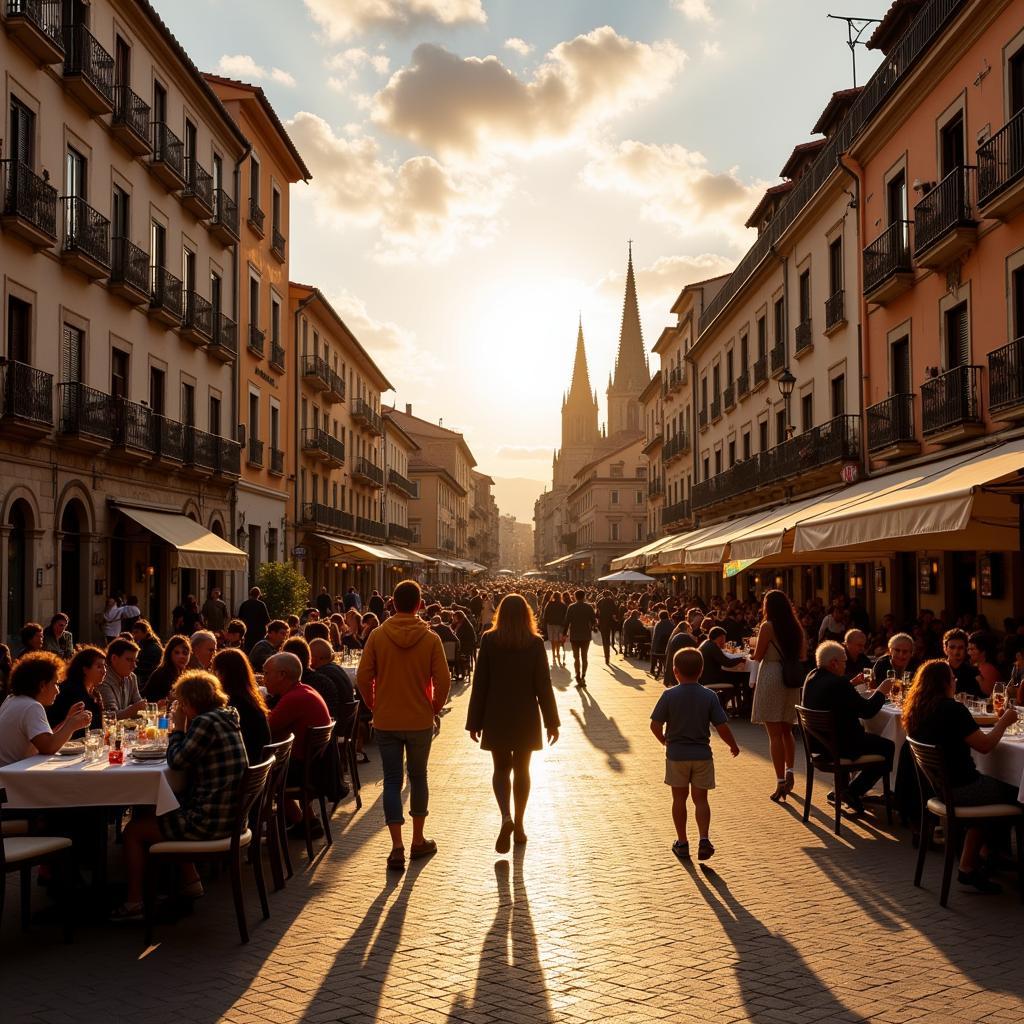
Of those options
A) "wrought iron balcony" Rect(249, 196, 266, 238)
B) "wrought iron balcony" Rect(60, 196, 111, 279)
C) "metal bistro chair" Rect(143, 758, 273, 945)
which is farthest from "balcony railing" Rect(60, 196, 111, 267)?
"metal bistro chair" Rect(143, 758, 273, 945)

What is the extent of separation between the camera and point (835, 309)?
26.0 meters

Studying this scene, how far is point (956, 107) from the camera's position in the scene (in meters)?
18.9

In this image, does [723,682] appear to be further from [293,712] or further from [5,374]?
[5,374]

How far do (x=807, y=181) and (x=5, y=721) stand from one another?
26.2 meters

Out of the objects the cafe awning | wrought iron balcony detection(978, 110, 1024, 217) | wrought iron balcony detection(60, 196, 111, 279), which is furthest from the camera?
the cafe awning

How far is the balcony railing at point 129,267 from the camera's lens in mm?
21797

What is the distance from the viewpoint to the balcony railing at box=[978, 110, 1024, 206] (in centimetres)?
1597

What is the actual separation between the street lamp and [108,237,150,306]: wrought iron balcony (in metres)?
14.2

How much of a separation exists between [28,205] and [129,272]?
4.46m

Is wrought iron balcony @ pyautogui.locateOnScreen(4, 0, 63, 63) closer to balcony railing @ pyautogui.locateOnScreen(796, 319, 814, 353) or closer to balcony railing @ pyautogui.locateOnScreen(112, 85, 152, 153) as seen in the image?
balcony railing @ pyautogui.locateOnScreen(112, 85, 152, 153)

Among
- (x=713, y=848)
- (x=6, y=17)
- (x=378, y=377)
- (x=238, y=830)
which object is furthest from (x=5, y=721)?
(x=378, y=377)

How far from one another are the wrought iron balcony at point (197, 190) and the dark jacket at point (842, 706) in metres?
21.4

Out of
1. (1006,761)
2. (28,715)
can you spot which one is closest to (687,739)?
(1006,761)

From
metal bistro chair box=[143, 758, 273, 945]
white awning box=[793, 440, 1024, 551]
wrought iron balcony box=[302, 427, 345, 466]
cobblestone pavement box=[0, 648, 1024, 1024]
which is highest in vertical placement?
wrought iron balcony box=[302, 427, 345, 466]
